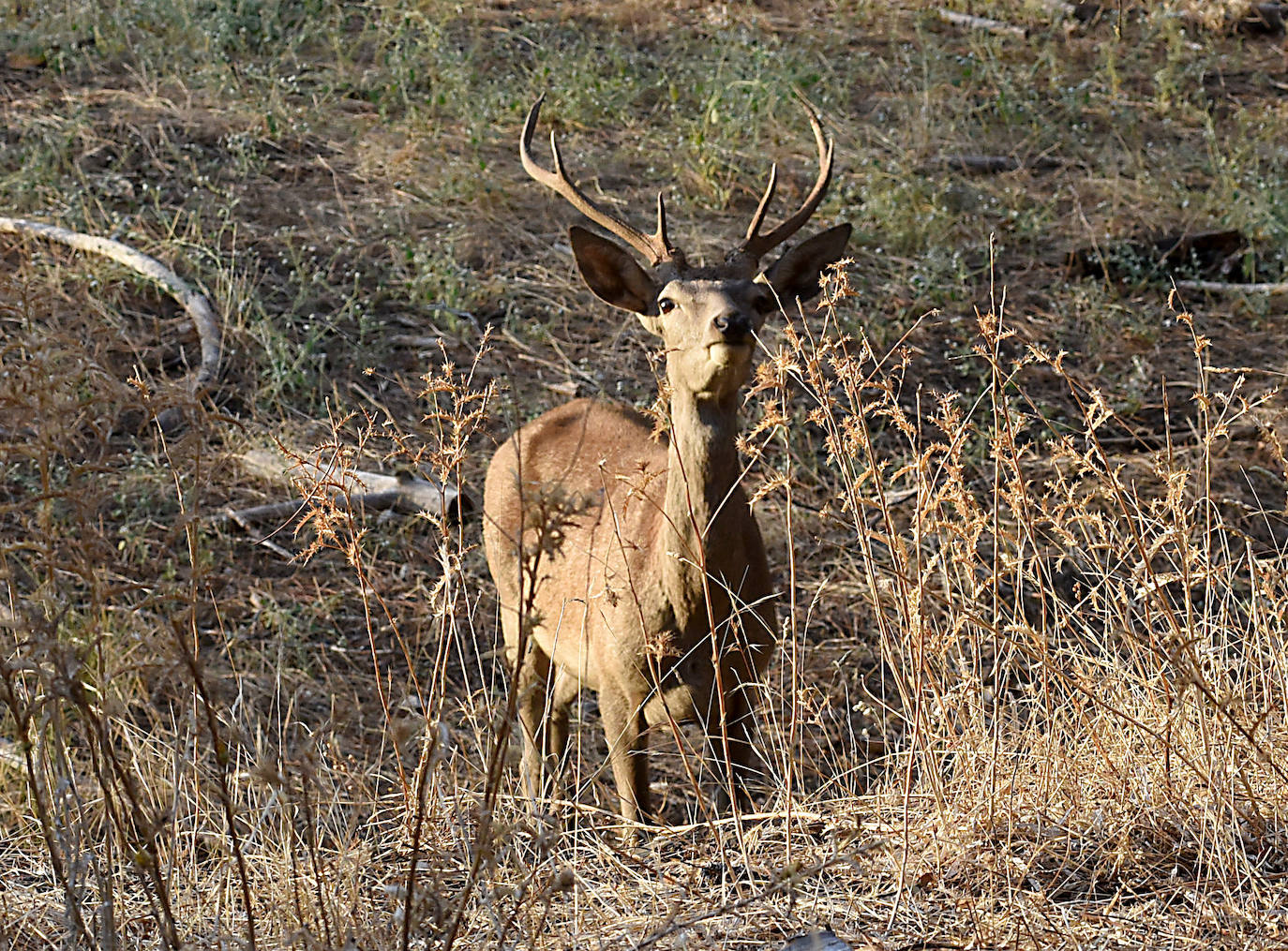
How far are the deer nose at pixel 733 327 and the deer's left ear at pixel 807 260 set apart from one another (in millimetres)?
821

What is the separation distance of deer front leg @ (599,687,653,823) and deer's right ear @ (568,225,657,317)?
4.23 ft

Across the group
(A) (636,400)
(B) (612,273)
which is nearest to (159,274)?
(A) (636,400)

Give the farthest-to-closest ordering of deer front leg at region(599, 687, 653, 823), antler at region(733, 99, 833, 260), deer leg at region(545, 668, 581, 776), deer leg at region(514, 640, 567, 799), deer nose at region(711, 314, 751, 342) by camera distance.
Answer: deer leg at region(514, 640, 567, 799) < deer leg at region(545, 668, 581, 776) < antler at region(733, 99, 833, 260) < deer front leg at region(599, 687, 653, 823) < deer nose at region(711, 314, 751, 342)

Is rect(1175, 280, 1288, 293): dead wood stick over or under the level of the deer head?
under

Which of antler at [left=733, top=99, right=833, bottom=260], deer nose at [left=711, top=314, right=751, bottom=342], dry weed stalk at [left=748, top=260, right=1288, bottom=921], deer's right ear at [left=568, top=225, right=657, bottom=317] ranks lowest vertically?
dry weed stalk at [left=748, top=260, right=1288, bottom=921]

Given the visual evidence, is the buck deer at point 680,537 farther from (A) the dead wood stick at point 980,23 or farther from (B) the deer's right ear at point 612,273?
(A) the dead wood stick at point 980,23

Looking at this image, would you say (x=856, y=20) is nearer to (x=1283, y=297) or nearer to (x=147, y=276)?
(x=1283, y=297)

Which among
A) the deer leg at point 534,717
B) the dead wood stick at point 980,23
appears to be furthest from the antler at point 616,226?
the dead wood stick at point 980,23

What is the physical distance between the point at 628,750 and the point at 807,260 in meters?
1.77

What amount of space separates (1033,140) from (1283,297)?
2169mm

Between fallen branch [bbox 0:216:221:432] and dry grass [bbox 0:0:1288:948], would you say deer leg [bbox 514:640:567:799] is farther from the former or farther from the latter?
fallen branch [bbox 0:216:221:432]

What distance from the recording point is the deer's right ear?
190 inches

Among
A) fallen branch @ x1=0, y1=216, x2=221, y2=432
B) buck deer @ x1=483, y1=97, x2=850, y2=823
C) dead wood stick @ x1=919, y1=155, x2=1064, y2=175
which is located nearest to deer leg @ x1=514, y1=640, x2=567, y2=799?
buck deer @ x1=483, y1=97, x2=850, y2=823

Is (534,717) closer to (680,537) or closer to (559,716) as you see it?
(559,716)
